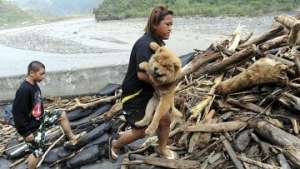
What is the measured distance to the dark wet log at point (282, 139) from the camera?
4.21 meters

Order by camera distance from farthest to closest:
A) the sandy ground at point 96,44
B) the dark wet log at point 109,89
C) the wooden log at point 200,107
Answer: the sandy ground at point 96,44 < the dark wet log at point 109,89 < the wooden log at point 200,107

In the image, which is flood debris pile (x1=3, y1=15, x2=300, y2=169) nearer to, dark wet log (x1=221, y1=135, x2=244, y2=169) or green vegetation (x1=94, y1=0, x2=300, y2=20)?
dark wet log (x1=221, y1=135, x2=244, y2=169)

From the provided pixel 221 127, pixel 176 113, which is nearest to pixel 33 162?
pixel 176 113

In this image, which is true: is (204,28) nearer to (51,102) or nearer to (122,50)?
(122,50)

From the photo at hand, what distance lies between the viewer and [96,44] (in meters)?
26.0

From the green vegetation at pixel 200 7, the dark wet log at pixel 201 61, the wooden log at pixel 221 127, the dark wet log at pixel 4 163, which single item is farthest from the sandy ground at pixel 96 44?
the wooden log at pixel 221 127

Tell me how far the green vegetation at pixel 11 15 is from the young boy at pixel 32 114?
186 feet

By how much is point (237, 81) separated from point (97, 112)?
8.19 ft

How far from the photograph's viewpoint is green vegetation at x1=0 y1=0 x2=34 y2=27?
6221 cm

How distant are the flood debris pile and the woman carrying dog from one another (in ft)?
0.84

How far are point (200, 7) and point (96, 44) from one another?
13.0 m

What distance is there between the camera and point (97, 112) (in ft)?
22.8

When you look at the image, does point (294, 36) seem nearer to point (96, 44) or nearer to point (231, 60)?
point (231, 60)

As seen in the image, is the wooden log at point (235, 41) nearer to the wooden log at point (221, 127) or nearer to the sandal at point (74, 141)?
the wooden log at point (221, 127)
